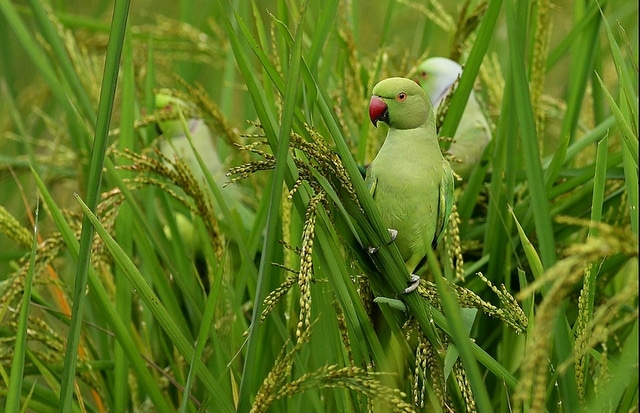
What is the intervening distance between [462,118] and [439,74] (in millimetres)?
94

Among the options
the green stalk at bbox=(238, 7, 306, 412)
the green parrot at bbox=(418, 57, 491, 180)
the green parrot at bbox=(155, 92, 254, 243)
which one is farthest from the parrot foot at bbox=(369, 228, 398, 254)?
the green parrot at bbox=(155, 92, 254, 243)

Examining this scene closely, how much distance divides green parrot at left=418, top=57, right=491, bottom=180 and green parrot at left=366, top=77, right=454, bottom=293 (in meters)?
0.42

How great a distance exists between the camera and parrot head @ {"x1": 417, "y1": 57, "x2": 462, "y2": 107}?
1603 millimetres

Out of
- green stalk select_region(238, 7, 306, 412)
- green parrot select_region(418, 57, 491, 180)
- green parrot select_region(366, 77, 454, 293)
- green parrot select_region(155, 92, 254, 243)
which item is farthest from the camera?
green parrot select_region(155, 92, 254, 243)

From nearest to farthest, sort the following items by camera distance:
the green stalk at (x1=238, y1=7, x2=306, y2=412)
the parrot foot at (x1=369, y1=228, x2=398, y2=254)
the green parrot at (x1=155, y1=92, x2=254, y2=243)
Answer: the green stalk at (x1=238, y1=7, x2=306, y2=412)
the parrot foot at (x1=369, y1=228, x2=398, y2=254)
the green parrot at (x1=155, y1=92, x2=254, y2=243)

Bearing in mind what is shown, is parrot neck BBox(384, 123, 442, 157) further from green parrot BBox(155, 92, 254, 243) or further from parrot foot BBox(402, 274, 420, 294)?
green parrot BBox(155, 92, 254, 243)

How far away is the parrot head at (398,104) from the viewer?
1.07m

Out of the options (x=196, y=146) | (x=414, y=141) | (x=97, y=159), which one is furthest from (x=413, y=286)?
(x=196, y=146)

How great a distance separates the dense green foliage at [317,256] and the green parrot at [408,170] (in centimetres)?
5

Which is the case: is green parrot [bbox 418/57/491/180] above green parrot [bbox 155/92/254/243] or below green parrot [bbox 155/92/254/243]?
above

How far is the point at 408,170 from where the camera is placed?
1050 millimetres

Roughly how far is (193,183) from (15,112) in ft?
2.28

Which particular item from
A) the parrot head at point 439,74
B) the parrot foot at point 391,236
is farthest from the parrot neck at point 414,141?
the parrot head at point 439,74

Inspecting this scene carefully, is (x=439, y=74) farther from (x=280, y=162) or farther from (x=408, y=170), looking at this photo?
(x=280, y=162)
